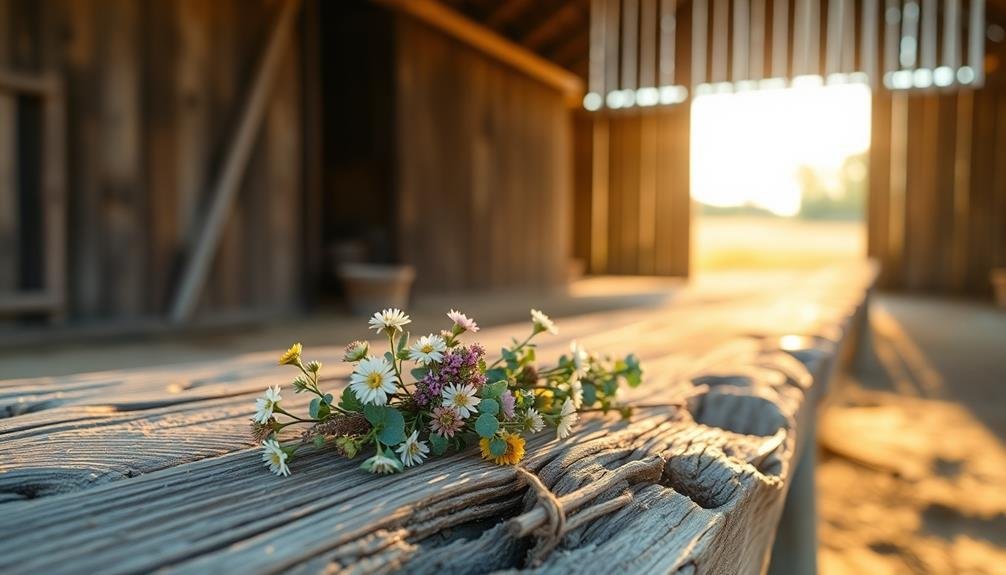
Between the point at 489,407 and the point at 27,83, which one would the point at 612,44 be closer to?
the point at 27,83

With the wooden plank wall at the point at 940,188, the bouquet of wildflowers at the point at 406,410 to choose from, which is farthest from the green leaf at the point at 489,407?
the wooden plank wall at the point at 940,188

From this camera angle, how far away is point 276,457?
0.90 meters

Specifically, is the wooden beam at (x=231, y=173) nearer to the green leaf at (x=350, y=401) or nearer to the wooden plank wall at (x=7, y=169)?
the wooden plank wall at (x=7, y=169)

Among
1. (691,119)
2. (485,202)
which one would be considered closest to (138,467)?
(485,202)

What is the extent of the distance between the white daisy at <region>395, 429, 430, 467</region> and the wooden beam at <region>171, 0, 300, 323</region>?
4.00 metres

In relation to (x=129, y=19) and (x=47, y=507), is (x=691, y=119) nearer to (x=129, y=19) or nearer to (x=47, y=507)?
(x=129, y=19)

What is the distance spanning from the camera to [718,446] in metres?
1.23

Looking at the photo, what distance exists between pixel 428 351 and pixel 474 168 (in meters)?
6.77

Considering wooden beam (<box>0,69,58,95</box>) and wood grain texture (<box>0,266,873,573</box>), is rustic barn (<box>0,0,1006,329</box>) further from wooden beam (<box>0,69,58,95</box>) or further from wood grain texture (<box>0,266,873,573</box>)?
wood grain texture (<box>0,266,873,573</box>)

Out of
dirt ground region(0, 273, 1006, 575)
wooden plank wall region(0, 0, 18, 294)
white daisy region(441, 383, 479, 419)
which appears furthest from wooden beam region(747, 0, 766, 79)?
white daisy region(441, 383, 479, 419)

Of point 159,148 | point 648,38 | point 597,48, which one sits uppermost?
point 648,38

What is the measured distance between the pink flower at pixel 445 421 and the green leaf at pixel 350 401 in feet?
0.32

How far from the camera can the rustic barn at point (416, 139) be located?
4.17 m

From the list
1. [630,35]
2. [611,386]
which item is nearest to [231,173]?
[611,386]
